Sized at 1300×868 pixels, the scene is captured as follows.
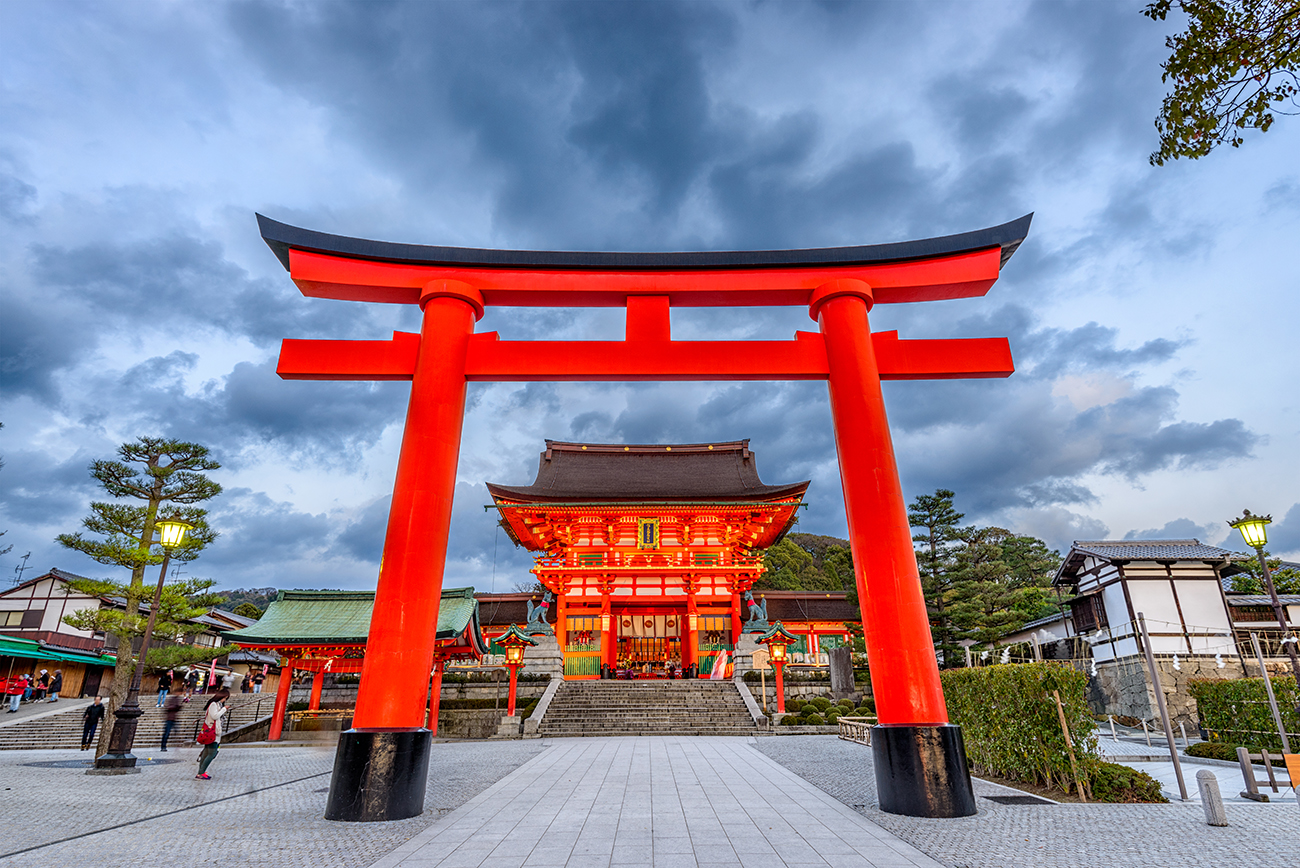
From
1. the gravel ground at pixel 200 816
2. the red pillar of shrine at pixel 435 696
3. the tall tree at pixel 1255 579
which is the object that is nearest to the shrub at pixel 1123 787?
the gravel ground at pixel 200 816

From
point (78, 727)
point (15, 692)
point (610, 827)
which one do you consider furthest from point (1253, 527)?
point (15, 692)

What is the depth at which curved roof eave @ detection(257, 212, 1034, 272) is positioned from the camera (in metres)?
7.23

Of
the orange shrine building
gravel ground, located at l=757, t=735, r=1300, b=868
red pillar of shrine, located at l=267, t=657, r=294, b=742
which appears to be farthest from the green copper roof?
gravel ground, located at l=757, t=735, r=1300, b=868

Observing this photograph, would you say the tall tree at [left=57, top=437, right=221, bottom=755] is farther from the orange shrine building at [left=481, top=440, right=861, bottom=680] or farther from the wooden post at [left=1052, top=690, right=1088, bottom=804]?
the wooden post at [left=1052, top=690, right=1088, bottom=804]

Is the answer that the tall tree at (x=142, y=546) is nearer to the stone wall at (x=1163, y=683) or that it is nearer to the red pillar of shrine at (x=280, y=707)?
the red pillar of shrine at (x=280, y=707)

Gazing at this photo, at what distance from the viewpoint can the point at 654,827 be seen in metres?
5.47

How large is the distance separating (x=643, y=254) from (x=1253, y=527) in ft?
31.0

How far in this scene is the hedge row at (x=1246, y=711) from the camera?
10820mm

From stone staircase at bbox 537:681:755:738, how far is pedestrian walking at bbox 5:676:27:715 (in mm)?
18002

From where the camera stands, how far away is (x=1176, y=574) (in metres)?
22.7

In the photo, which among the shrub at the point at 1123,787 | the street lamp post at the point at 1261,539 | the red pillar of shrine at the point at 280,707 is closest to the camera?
the shrub at the point at 1123,787

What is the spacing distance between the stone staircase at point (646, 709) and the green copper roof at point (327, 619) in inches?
→ 124

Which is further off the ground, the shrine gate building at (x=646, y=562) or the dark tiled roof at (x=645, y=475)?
the dark tiled roof at (x=645, y=475)

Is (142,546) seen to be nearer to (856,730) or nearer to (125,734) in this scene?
(125,734)
